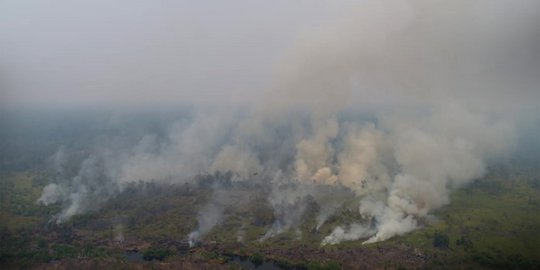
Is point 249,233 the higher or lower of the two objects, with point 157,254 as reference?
higher

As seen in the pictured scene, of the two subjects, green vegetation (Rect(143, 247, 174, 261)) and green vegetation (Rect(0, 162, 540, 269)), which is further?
green vegetation (Rect(143, 247, 174, 261))

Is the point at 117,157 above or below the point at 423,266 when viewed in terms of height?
above

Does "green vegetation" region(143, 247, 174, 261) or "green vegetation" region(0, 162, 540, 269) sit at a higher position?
"green vegetation" region(0, 162, 540, 269)

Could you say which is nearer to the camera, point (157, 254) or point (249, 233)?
point (157, 254)

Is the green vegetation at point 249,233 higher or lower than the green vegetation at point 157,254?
higher

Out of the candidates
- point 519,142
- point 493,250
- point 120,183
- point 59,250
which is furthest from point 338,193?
point 519,142

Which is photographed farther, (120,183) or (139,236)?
(120,183)

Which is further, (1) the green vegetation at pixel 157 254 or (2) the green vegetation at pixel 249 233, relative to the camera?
(1) the green vegetation at pixel 157 254

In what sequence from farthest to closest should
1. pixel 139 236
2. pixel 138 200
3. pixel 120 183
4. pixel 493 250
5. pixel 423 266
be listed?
pixel 120 183, pixel 138 200, pixel 139 236, pixel 493 250, pixel 423 266

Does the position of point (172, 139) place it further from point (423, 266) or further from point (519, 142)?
point (519, 142)

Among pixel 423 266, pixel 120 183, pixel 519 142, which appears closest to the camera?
pixel 423 266

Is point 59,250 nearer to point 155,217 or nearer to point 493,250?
point 155,217
